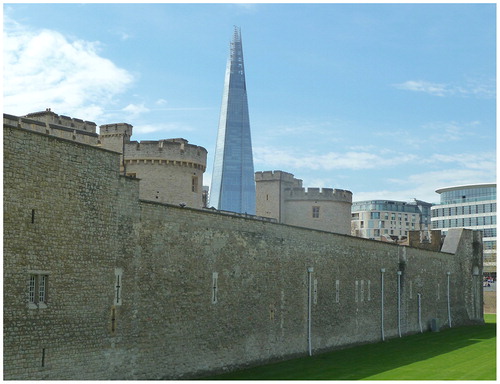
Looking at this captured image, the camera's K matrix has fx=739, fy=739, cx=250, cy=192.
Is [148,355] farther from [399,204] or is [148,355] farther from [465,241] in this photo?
[399,204]

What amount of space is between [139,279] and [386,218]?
517 feet

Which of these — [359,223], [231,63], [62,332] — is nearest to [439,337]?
[62,332]

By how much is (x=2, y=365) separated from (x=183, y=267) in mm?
7257

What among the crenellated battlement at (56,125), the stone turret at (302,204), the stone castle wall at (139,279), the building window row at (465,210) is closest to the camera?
the stone castle wall at (139,279)

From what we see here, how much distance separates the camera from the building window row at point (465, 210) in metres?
123

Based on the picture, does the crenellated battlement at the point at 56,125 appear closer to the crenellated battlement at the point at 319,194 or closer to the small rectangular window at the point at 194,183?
the small rectangular window at the point at 194,183

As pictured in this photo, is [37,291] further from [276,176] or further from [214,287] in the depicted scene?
[276,176]

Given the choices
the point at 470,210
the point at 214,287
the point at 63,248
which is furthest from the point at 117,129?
the point at 470,210

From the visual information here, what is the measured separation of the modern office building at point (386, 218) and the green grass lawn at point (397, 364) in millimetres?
135204

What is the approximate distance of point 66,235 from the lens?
1811 cm

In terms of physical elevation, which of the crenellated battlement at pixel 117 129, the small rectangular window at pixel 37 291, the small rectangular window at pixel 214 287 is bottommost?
the small rectangular window at pixel 214 287

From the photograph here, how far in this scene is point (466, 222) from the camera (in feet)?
414

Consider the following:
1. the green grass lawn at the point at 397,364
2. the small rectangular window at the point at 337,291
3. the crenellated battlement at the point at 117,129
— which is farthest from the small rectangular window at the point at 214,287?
the crenellated battlement at the point at 117,129

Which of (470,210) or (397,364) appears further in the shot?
(470,210)
